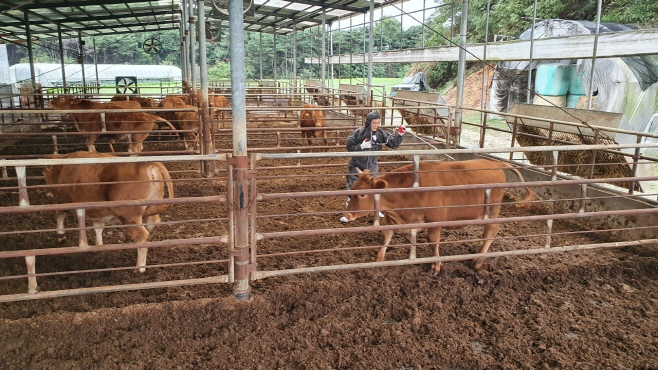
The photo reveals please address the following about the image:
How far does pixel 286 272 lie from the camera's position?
412cm

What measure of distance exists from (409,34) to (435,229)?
1462 inches

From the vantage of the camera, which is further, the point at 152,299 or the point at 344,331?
the point at 152,299

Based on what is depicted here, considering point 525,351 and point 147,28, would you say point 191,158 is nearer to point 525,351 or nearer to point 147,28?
point 525,351

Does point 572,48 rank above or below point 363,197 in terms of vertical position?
above

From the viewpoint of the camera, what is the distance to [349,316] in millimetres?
4016

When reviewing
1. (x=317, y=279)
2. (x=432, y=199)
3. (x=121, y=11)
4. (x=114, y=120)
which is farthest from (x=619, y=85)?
(x=121, y=11)

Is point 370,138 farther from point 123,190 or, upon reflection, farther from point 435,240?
point 123,190

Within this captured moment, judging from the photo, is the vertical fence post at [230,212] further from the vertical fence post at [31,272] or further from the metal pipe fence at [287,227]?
the vertical fence post at [31,272]

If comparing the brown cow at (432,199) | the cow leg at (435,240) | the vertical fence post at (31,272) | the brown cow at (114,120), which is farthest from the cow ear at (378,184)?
the brown cow at (114,120)

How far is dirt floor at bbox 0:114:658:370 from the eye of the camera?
337 centimetres

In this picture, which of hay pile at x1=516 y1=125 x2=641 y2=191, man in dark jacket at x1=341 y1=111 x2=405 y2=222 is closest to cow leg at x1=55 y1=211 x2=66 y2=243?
man in dark jacket at x1=341 y1=111 x2=405 y2=222

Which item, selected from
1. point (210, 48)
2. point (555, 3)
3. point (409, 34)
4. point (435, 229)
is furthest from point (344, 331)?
point (210, 48)

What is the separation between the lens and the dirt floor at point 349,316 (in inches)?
133

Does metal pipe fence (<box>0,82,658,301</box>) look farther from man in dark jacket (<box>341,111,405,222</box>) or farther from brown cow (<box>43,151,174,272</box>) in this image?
man in dark jacket (<box>341,111,405,222</box>)
